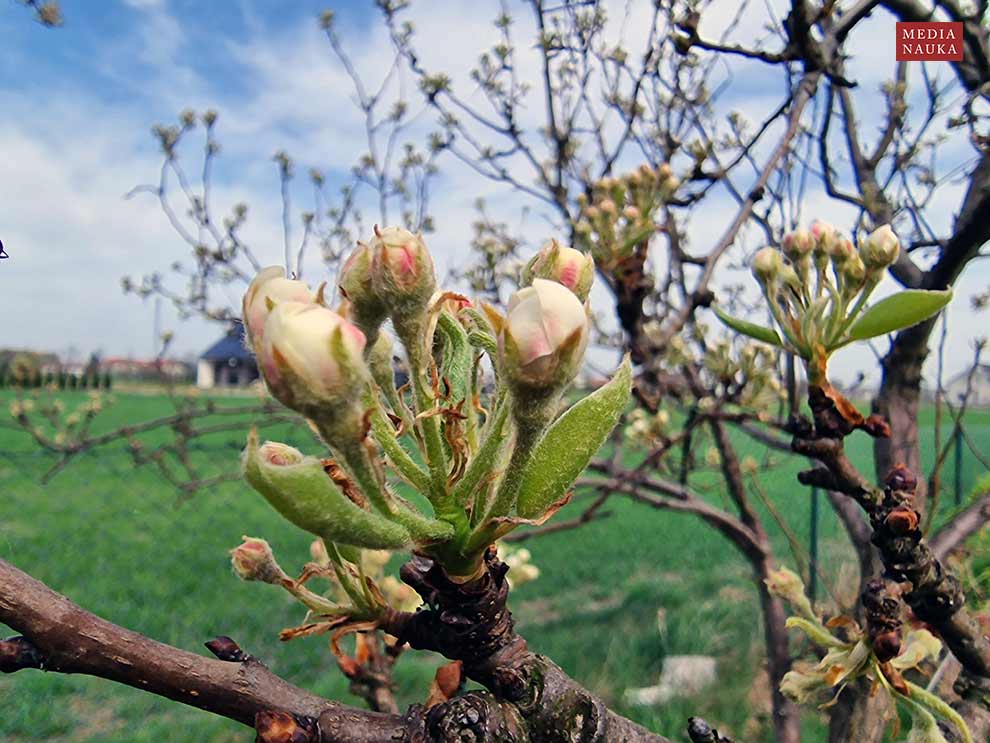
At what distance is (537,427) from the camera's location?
0.64 metres

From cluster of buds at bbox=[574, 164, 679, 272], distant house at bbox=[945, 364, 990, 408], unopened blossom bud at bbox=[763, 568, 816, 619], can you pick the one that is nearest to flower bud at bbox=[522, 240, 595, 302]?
unopened blossom bud at bbox=[763, 568, 816, 619]

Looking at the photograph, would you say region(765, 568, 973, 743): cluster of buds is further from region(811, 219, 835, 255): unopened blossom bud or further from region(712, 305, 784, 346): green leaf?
region(811, 219, 835, 255): unopened blossom bud

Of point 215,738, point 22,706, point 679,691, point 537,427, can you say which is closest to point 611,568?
point 679,691

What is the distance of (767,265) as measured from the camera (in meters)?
1.36

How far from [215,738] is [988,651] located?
428 cm

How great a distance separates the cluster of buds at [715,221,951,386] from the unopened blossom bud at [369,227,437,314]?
72 centimetres

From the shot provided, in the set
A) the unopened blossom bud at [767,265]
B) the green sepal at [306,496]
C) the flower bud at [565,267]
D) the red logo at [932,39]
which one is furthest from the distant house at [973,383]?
the green sepal at [306,496]

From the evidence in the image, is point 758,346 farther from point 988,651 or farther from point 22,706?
point 22,706

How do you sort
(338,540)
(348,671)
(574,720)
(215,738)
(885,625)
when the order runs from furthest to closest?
(215,738), (348,671), (885,625), (574,720), (338,540)

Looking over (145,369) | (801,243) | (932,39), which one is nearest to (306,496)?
(801,243)

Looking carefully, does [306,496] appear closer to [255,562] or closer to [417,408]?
[417,408]

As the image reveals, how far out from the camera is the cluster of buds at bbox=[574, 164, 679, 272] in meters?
2.24

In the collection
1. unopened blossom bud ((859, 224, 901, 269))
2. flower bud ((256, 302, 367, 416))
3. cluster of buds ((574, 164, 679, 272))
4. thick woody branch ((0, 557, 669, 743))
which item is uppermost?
cluster of buds ((574, 164, 679, 272))

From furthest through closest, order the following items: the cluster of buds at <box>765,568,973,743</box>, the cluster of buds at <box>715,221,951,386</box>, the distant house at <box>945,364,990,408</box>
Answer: the distant house at <box>945,364,990,408</box> < the cluster of buds at <box>715,221,951,386</box> < the cluster of buds at <box>765,568,973,743</box>
